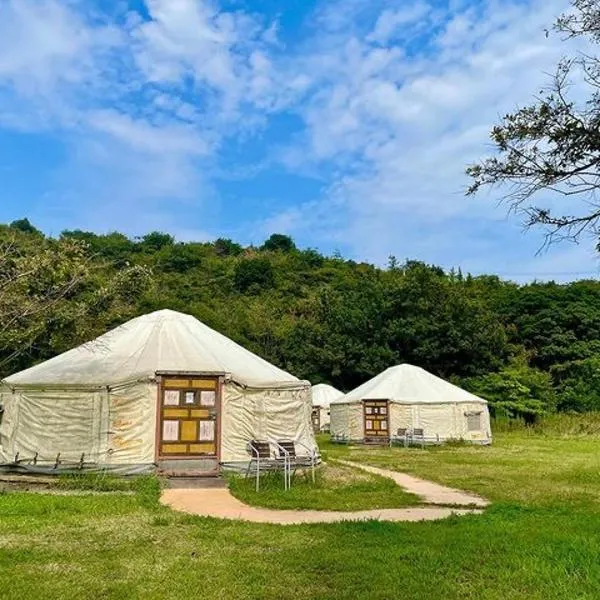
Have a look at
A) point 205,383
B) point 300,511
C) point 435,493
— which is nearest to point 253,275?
point 205,383

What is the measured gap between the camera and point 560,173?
4.09m

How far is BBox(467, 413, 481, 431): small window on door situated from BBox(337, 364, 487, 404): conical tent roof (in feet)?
1.78

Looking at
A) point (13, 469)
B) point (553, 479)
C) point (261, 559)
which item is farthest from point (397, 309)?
point (261, 559)

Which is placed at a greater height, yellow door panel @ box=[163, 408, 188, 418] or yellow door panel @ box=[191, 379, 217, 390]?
yellow door panel @ box=[191, 379, 217, 390]

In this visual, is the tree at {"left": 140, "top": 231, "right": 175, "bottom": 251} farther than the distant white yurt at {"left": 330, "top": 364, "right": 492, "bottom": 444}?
Yes

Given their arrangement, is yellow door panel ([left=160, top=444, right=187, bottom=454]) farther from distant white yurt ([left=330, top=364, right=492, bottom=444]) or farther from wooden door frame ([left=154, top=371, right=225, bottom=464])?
distant white yurt ([left=330, top=364, right=492, bottom=444])

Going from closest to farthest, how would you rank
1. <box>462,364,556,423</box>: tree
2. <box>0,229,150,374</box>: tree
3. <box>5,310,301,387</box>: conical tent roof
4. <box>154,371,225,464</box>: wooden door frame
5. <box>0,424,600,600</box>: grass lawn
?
<box>0,424,600,600</box>: grass lawn
<box>0,229,150,374</box>: tree
<box>154,371,225,464</box>: wooden door frame
<box>5,310,301,387</box>: conical tent roof
<box>462,364,556,423</box>: tree

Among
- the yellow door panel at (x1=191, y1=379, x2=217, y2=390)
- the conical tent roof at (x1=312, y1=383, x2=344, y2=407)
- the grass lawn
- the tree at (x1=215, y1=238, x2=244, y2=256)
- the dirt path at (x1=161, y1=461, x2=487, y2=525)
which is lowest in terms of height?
the grass lawn

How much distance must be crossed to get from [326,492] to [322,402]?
23.6 m

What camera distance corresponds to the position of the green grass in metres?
9.01

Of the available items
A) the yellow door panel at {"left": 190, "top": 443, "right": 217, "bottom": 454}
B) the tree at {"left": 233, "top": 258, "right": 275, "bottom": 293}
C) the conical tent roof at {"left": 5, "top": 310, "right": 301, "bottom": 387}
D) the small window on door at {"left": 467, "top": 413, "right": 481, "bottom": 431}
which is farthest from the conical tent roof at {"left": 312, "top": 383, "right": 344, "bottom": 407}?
the yellow door panel at {"left": 190, "top": 443, "right": 217, "bottom": 454}

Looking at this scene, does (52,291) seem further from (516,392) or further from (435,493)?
(516,392)

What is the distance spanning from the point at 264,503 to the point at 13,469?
5451 mm

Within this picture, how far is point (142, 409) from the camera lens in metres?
11.8
